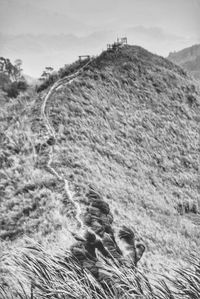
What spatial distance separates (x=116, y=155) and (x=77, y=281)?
20.5 meters

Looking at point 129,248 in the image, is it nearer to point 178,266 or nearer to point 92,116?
point 178,266

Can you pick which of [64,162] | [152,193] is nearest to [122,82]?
[152,193]

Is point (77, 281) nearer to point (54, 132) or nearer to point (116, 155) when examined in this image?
point (54, 132)

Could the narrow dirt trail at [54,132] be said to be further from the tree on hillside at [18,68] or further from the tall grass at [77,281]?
the tree on hillside at [18,68]

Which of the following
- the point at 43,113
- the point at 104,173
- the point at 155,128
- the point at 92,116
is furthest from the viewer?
the point at 155,128

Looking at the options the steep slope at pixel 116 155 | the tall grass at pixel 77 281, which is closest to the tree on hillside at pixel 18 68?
the steep slope at pixel 116 155

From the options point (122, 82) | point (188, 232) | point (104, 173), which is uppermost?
point (122, 82)

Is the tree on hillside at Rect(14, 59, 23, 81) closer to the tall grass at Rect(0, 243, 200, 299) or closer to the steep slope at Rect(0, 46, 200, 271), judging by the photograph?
the steep slope at Rect(0, 46, 200, 271)

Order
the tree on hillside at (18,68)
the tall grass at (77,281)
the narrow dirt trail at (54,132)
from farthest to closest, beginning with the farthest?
the tree on hillside at (18,68) < the narrow dirt trail at (54,132) < the tall grass at (77,281)

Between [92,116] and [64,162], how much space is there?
7877 millimetres

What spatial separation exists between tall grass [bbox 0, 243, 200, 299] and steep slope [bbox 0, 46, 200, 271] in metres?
6.98

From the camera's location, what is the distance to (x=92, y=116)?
25438 mm

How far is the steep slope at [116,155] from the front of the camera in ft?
44.7

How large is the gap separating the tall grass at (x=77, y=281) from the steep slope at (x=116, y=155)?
6.98 m
